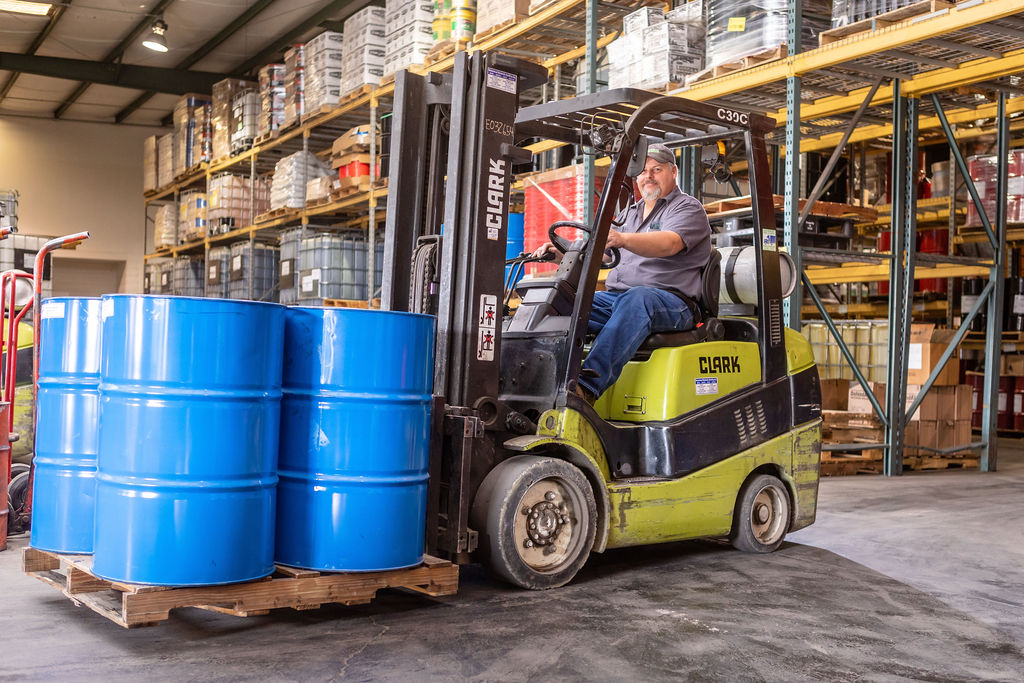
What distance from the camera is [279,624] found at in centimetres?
376

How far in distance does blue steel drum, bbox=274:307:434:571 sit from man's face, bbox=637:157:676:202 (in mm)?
1894

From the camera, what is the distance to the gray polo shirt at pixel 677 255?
4887 millimetres

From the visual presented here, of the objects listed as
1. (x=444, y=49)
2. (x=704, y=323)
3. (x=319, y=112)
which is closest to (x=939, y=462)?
(x=704, y=323)

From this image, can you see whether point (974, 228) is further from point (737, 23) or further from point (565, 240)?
point (565, 240)

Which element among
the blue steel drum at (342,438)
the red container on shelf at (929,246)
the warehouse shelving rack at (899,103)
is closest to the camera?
the blue steel drum at (342,438)

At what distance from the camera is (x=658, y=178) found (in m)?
5.12

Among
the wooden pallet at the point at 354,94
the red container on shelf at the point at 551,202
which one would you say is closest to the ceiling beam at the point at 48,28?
the wooden pallet at the point at 354,94

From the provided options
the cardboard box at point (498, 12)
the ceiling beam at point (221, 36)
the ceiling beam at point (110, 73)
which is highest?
the ceiling beam at point (221, 36)

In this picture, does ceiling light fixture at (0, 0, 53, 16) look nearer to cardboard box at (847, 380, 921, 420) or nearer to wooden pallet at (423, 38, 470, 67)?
wooden pallet at (423, 38, 470, 67)

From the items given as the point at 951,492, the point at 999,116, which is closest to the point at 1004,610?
the point at 951,492

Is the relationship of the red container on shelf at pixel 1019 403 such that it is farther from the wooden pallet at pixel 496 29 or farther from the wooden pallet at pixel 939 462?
the wooden pallet at pixel 496 29

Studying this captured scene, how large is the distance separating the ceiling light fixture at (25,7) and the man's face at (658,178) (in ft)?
48.4

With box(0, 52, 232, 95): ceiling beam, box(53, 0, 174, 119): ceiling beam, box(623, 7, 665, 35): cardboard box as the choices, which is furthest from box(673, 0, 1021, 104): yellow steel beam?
box(0, 52, 232, 95): ceiling beam

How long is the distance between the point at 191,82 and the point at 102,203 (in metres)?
5.66
